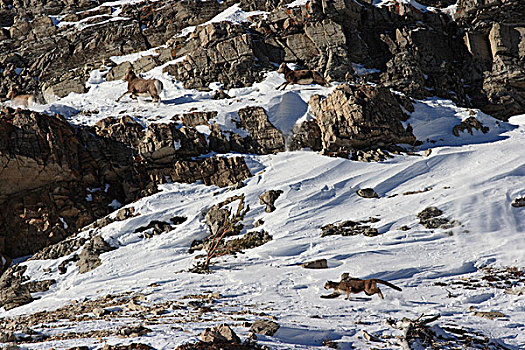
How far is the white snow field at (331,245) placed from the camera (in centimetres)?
669

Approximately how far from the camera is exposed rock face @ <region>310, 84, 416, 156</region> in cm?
1762

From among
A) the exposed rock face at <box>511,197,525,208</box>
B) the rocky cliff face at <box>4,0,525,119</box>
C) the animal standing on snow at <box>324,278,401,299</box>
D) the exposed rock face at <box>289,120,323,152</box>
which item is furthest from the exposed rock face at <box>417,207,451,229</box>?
the rocky cliff face at <box>4,0,525,119</box>

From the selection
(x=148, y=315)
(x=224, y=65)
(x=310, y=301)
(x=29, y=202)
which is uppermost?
(x=224, y=65)

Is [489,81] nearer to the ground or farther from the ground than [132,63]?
nearer to the ground

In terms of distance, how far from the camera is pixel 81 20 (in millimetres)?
30500

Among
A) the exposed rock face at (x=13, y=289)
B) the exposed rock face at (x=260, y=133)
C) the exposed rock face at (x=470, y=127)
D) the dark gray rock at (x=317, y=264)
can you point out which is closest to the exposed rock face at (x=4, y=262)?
the exposed rock face at (x=13, y=289)

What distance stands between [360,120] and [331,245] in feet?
25.3

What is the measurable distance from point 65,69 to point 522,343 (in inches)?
1234

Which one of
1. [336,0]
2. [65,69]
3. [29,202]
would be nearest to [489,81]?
[336,0]

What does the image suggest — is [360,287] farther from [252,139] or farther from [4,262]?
[4,262]

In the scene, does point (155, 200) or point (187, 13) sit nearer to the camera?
point (155, 200)

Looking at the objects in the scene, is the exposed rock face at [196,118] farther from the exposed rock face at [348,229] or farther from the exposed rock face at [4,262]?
the exposed rock face at [4,262]

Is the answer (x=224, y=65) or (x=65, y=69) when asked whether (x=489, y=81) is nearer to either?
(x=224, y=65)

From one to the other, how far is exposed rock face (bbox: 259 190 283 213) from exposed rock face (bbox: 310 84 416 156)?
392cm
